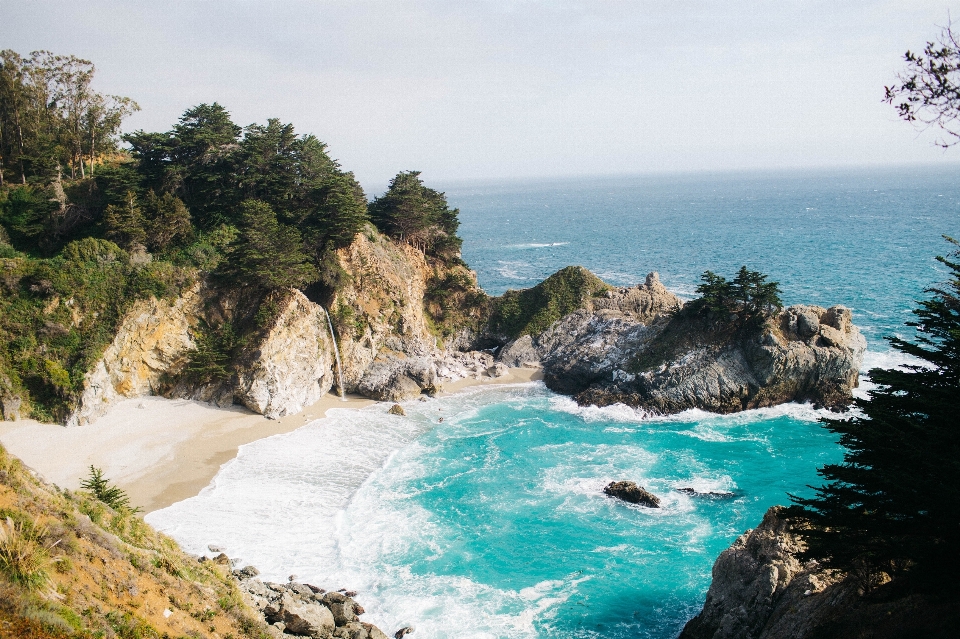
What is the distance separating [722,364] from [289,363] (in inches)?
1109

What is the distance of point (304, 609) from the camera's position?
1783 centimetres

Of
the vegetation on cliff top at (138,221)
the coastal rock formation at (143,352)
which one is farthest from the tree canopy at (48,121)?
the coastal rock formation at (143,352)

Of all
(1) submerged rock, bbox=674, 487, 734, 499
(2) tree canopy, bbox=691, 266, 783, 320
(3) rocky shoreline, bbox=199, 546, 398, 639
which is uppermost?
(2) tree canopy, bbox=691, 266, 783, 320

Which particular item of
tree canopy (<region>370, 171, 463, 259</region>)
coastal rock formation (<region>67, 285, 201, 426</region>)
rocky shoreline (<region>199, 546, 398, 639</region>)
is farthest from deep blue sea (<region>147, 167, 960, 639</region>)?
tree canopy (<region>370, 171, 463, 259</region>)

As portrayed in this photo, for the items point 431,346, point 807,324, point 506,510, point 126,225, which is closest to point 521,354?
point 431,346

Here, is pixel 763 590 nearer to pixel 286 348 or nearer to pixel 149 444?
pixel 286 348

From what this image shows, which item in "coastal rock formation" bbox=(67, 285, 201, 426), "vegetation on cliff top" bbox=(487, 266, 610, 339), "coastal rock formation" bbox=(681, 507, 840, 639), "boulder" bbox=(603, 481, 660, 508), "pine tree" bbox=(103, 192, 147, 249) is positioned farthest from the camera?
"vegetation on cliff top" bbox=(487, 266, 610, 339)

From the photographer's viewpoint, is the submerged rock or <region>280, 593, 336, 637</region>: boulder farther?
the submerged rock

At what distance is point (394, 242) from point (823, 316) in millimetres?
32243

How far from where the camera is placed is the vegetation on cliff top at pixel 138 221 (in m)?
32.1

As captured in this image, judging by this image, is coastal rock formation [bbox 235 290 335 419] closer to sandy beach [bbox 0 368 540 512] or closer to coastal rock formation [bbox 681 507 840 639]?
sandy beach [bbox 0 368 540 512]

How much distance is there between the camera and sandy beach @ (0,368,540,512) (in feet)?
89.4

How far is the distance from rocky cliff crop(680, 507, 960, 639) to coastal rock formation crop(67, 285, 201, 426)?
101ft

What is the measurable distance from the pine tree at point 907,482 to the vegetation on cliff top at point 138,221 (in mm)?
31543
